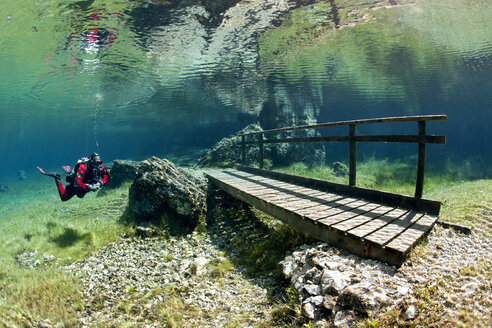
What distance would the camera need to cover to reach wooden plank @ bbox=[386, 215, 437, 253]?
3291 millimetres

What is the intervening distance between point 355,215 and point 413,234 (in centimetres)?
108

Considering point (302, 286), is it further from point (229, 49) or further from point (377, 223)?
point (229, 49)

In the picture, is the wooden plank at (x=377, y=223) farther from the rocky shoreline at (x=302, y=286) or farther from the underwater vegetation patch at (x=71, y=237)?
the underwater vegetation patch at (x=71, y=237)

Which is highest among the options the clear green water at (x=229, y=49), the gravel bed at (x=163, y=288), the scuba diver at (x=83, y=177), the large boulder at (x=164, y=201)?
the clear green water at (x=229, y=49)

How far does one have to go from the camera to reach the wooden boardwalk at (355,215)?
354 centimetres

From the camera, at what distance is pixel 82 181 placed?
8195 millimetres

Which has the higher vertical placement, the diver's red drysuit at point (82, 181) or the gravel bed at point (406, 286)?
the diver's red drysuit at point (82, 181)

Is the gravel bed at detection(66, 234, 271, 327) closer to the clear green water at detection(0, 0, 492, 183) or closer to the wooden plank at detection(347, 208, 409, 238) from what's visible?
the wooden plank at detection(347, 208, 409, 238)

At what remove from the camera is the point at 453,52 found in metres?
18.3

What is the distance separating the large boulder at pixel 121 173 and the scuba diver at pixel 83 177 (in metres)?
9.05

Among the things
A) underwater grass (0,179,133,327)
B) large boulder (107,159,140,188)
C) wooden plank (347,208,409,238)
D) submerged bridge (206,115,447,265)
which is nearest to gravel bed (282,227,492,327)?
submerged bridge (206,115,447,265)

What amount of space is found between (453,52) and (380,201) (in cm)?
2013

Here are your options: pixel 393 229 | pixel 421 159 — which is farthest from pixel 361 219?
pixel 421 159

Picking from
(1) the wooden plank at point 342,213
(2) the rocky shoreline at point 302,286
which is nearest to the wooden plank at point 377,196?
(1) the wooden plank at point 342,213
